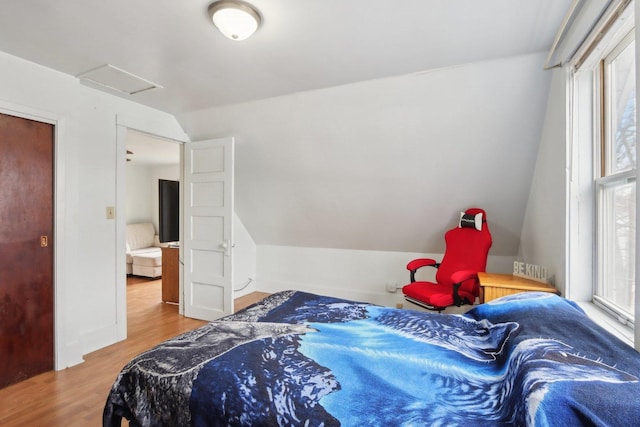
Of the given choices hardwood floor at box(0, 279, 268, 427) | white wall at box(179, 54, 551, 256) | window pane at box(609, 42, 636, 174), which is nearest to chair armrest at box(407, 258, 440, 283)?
white wall at box(179, 54, 551, 256)

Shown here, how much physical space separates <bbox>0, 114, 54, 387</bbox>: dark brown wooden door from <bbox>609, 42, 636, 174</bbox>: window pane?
12.6ft

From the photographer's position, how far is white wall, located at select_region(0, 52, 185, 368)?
8.09 feet

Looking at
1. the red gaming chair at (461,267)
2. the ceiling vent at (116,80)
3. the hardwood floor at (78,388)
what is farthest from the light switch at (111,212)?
the red gaming chair at (461,267)

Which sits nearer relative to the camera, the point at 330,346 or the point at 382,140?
the point at 330,346

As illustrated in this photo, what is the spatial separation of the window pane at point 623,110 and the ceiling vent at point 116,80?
3.21 metres

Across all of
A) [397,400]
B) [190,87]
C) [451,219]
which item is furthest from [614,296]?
[190,87]

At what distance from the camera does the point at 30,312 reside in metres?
2.46

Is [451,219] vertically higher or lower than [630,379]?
higher

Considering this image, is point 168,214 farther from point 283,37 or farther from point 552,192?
point 552,192

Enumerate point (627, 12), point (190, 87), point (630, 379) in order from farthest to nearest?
point (190, 87) < point (627, 12) < point (630, 379)

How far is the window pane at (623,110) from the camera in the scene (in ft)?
5.11

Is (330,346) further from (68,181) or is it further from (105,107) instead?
(105,107)

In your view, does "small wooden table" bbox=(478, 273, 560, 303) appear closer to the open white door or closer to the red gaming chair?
the red gaming chair

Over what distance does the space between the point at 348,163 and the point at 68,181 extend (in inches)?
98.4
